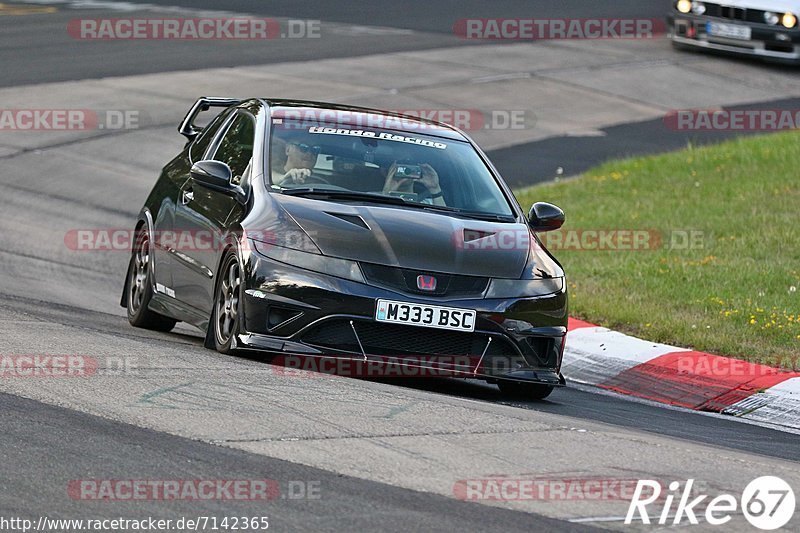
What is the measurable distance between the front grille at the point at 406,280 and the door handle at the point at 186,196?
1872 mm

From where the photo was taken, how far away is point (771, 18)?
23.9 metres

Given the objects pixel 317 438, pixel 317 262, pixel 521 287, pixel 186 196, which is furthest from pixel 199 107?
pixel 317 438

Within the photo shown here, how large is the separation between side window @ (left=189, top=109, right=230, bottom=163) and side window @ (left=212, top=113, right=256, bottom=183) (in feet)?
0.77

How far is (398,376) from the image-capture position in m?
8.39

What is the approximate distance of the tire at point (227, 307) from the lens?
8234 mm

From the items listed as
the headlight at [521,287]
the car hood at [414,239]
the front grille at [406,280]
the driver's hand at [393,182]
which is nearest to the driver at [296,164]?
the car hood at [414,239]

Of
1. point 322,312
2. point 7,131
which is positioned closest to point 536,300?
point 322,312

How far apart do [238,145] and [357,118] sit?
0.76 meters

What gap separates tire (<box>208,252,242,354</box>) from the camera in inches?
324

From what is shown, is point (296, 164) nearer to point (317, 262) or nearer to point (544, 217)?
point (317, 262)

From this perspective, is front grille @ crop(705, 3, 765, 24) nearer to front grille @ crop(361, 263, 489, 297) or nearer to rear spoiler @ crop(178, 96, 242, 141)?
rear spoiler @ crop(178, 96, 242, 141)

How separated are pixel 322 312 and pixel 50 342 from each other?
4.64ft

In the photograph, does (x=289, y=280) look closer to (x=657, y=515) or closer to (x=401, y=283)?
(x=401, y=283)

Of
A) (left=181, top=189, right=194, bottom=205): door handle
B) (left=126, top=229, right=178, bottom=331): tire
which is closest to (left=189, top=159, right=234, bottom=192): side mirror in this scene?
(left=181, top=189, right=194, bottom=205): door handle
